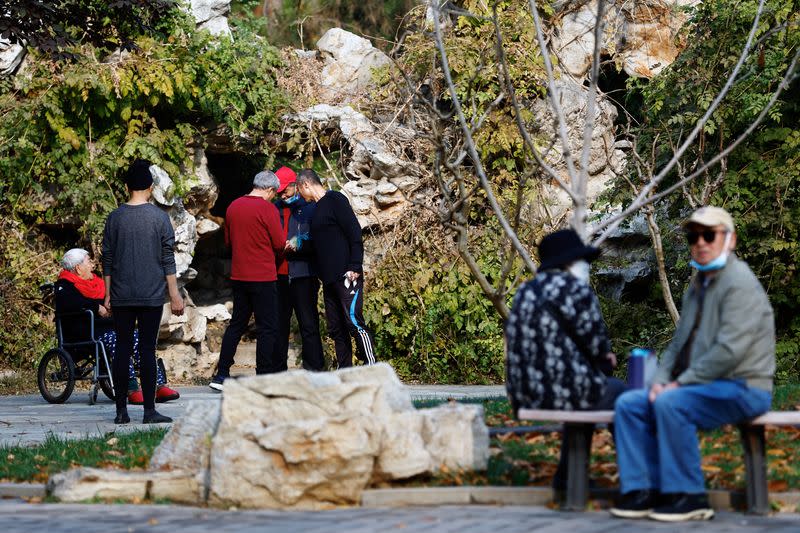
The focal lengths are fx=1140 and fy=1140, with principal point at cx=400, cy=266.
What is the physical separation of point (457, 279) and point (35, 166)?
5.85 metres

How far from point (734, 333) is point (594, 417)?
791 millimetres

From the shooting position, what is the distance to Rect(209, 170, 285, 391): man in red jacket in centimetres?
1093

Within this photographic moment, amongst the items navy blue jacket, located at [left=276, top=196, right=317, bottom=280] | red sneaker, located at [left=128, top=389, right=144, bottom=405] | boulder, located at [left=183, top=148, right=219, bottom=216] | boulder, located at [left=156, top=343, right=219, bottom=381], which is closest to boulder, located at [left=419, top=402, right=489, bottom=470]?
navy blue jacket, located at [left=276, top=196, right=317, bottom=280]

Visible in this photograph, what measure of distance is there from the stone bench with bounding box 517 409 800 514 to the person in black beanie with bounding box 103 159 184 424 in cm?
443

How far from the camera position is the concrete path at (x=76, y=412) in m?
9.18

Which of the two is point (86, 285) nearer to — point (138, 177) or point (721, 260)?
point (138, 177)

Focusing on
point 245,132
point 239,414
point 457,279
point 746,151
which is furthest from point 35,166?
point 239,414

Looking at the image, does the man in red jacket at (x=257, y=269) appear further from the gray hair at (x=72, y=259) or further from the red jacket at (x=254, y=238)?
the gray hair at (x=72, y=259)

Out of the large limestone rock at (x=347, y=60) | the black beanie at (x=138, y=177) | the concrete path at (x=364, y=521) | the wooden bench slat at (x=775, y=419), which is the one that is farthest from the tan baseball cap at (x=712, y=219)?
the large limestone rock at (x=347, y=60)

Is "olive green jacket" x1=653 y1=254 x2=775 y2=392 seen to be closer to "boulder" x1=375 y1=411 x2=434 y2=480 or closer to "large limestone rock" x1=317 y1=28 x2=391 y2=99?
"boulder" x1=375 y1=411 x2=434 y2=480

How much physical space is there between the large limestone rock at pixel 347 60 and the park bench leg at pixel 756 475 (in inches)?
506

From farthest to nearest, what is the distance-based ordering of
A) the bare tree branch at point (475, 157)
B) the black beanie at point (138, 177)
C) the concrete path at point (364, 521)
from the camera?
the black beanie at point (138, 177), the bare tree branch at point (475, 157), the concrete path at point (364, 521)

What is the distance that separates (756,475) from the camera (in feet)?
18.1

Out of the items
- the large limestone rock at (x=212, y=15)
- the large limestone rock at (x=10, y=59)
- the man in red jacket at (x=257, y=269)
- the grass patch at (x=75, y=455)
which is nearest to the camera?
the grass patch at (x=75, y=455)
